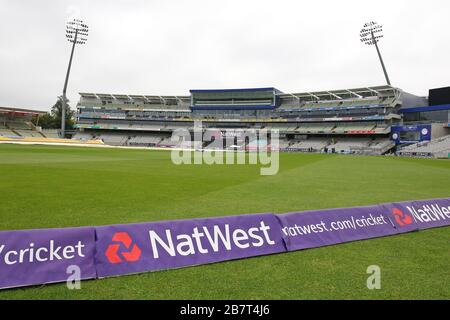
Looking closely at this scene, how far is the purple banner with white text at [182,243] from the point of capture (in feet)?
16.9

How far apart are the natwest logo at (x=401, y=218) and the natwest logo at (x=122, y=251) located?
6.22 meters

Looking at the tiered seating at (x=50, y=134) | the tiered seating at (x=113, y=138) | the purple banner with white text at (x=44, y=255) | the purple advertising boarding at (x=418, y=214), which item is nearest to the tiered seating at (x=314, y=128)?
the tiered seating at (x=113, y=138)

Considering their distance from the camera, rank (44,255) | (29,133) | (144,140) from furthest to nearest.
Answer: (144,140)
(29,133)
(44,255)

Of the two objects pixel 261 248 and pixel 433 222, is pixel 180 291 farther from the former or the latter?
pixel 433 222

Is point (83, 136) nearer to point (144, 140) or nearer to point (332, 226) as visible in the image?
point (144, 140)

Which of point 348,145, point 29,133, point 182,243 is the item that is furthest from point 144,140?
point 182,243

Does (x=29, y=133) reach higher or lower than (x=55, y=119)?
lower

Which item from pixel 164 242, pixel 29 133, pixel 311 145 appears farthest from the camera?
pixel 311 145

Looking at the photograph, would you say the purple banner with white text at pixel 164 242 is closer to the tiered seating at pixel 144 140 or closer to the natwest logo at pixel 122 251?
the natwest logo at pixel 122 251

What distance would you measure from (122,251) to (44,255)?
1117 mm

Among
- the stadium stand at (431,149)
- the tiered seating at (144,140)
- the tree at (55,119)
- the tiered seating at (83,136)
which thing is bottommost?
the stadium stand at (431,149)

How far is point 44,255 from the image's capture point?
190 inches

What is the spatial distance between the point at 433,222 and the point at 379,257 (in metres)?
3.43

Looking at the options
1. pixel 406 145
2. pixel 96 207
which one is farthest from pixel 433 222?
pixel 406 145
